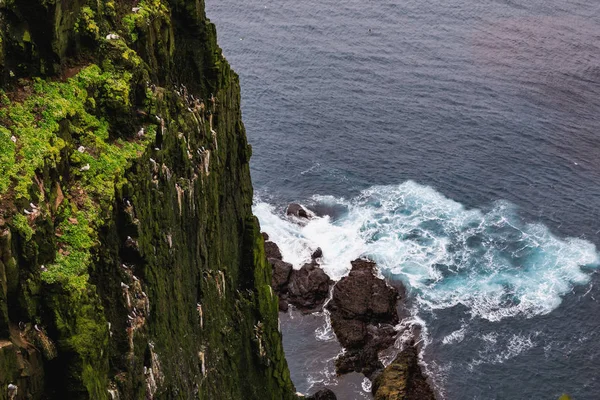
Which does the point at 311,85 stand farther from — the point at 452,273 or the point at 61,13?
the point at 61,13

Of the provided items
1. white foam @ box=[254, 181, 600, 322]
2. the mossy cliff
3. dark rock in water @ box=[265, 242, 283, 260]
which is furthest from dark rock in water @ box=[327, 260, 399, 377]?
the mossy cliff

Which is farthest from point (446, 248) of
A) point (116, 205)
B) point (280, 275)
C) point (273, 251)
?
point (116, 205)

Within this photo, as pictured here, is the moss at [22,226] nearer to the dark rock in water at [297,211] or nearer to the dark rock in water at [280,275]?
the dark rock in water at [280,275]

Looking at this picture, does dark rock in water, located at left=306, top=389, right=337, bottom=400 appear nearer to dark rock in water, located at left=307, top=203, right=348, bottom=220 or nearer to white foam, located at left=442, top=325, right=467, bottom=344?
white foam, located at left=442, top=325, right=467, bottom=344

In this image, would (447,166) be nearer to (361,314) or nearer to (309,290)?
(309,290)

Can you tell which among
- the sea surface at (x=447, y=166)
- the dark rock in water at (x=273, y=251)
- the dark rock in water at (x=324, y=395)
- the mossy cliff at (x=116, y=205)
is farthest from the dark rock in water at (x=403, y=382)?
the mossy cliff at (x=116, y=205)
